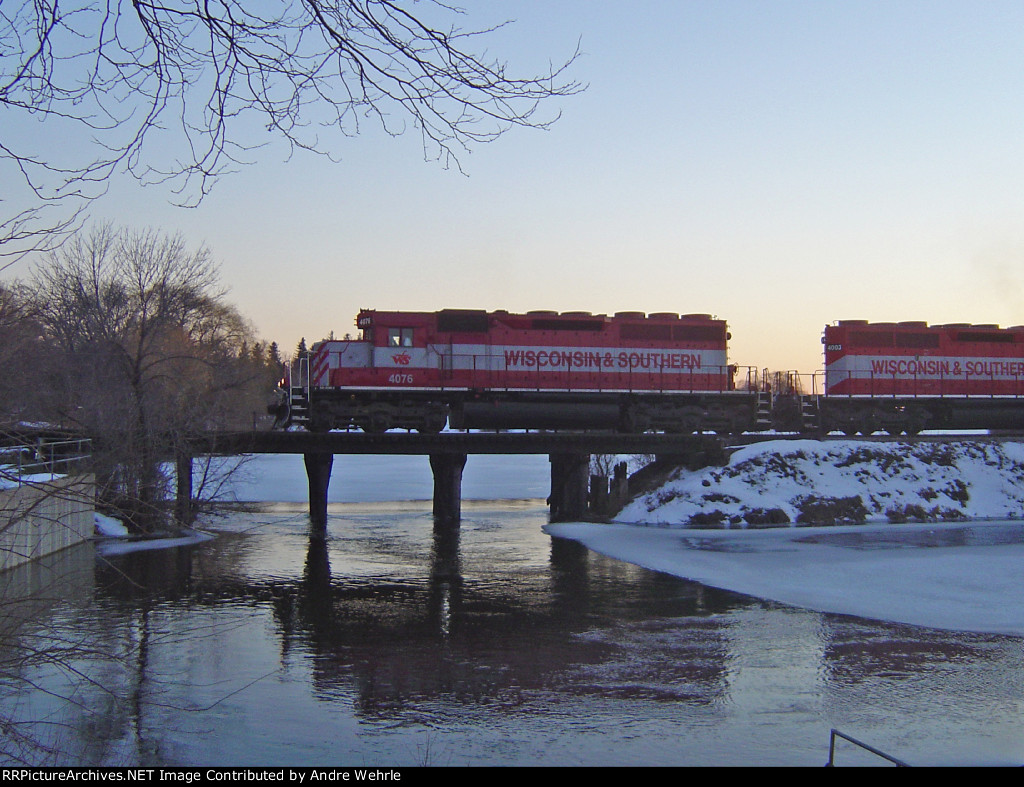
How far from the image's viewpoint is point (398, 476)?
2290 inches

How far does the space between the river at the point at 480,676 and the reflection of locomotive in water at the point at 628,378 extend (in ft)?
33.4

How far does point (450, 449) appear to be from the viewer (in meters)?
A: 29.4

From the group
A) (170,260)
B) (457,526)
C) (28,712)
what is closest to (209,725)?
(28,712)

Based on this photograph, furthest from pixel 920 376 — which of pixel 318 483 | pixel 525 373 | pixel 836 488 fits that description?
pixel 318 483

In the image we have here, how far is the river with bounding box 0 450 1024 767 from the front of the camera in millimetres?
9078

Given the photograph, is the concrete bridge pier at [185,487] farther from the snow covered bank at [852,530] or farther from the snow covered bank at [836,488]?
the snow covered bank at [836,488]

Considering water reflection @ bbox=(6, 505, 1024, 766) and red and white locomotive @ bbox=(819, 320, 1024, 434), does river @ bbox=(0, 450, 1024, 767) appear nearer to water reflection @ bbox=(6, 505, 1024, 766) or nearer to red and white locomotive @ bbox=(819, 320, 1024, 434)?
water reflection @ bbox=(6, 505, 1024, 766)

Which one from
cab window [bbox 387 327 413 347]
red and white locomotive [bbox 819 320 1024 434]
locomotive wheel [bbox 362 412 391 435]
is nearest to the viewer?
locomotive wheel [bbox 362 412 391 435]

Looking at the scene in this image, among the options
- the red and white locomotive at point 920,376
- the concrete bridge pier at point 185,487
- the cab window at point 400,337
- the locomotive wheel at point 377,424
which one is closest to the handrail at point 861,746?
the concrete bridge pier at point 185,487

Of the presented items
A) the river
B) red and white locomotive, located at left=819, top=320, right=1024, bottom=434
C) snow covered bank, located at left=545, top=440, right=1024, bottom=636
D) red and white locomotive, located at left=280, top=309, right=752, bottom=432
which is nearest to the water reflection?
the river

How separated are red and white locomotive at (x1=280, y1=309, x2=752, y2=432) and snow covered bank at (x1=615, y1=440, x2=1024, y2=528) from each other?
2308 millimetres

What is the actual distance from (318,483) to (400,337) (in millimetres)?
6033

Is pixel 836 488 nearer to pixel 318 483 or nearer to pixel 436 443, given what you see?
pixel 436 443
